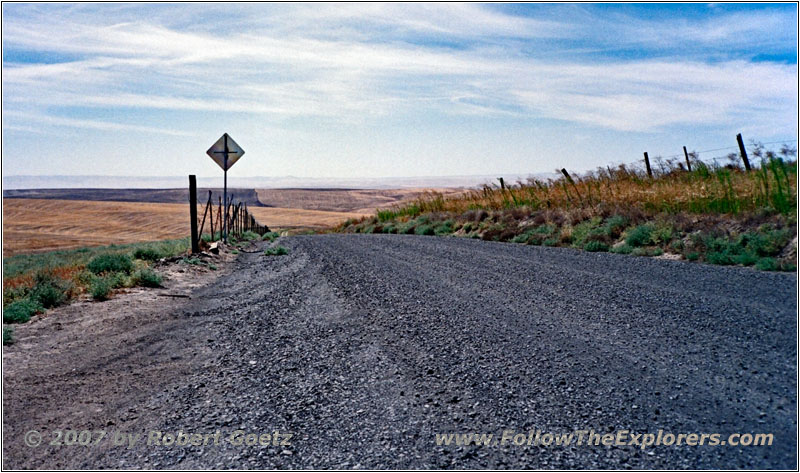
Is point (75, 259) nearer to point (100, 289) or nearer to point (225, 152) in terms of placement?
point (225, 152)

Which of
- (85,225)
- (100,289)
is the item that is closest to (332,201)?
(85,225)

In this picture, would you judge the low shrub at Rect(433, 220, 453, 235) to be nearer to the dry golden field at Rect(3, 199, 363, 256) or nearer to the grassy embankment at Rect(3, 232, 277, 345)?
the grassy embankment at Rect(3, 232, 277, 345)

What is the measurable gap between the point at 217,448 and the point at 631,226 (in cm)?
1478

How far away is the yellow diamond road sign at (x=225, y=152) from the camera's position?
20.5 metres

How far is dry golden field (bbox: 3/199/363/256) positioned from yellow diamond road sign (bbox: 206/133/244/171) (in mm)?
21732

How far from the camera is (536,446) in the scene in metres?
3.96

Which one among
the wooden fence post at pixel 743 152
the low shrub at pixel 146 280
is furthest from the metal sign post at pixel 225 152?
the wooden fence post at pixel 743 152

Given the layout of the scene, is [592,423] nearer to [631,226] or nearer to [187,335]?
[187,335]

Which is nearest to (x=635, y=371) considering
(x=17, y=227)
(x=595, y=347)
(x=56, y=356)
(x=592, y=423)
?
(x=595, y=347)

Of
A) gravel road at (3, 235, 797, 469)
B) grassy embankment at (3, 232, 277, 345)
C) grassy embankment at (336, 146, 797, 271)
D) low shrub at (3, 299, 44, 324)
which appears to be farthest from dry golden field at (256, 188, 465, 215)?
gravel road at (3, 235, 797, 469)

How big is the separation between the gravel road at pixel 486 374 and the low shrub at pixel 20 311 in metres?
1.83

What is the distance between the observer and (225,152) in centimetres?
2056

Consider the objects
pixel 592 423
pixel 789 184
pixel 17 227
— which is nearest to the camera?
pixel 592 423

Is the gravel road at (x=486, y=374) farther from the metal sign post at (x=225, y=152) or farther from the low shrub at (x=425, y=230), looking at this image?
the low shrub at (x=425, y=230)
